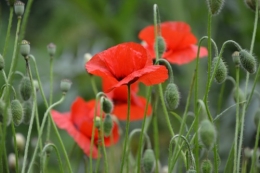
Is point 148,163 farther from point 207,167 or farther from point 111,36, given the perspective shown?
point 111,36

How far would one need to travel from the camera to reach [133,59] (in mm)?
791

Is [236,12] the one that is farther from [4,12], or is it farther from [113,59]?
[113,59]

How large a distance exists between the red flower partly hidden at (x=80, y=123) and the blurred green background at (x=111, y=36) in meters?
0.99

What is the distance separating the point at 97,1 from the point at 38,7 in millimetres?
1108

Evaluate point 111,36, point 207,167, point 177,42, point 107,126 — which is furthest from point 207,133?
point 111,36

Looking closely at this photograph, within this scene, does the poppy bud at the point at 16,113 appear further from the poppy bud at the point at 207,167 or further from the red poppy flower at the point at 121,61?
the poppy bud at the point at 207,167

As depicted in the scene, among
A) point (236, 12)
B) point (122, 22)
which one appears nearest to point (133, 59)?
point (122, 22)

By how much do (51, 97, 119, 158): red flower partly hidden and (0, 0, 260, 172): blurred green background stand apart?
989 millimetres

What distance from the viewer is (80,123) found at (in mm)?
1016

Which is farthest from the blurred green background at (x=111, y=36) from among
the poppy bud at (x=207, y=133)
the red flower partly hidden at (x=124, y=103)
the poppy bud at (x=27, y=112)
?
the poppy bud at (x=207, y=133)

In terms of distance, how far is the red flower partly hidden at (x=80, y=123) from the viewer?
3.18 ft

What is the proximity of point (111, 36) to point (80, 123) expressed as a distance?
4.53 ft

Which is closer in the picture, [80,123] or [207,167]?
[207,167]

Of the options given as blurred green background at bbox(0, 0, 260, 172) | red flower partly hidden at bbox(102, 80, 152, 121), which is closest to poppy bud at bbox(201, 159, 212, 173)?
red flower partly hidden at bbox(102, 80, 152, 121)
